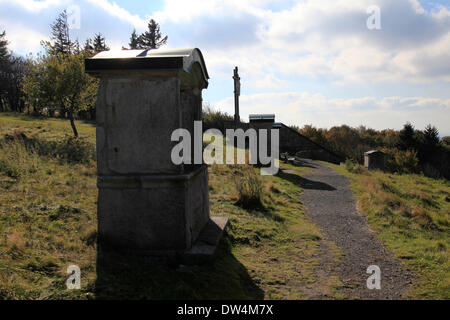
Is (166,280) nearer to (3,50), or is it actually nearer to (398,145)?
(398,145)

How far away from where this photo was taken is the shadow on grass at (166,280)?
3174 mm

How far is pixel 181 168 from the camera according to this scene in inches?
162

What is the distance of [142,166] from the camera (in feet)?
13.6

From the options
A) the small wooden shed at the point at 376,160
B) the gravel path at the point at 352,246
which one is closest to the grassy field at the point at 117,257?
the gravel path at the point at 352,246

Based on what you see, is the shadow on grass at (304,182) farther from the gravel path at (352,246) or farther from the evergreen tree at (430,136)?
the evergreen tree at (430,136)

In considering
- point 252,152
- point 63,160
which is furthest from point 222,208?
point 252,152

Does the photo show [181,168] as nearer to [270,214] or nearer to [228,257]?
[228,257]

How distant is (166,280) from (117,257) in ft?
2.67

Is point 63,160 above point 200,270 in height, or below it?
above

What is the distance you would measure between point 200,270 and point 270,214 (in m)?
3.50

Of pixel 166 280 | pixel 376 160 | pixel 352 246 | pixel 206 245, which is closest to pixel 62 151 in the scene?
pixel 206 245

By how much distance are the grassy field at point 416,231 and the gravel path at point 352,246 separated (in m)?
0.19

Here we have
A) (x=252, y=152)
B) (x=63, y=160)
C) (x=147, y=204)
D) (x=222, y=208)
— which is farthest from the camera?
(x=252, y=152)

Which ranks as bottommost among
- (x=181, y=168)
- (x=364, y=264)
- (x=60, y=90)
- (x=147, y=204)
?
(x=364, y=264)
